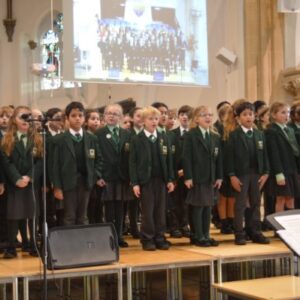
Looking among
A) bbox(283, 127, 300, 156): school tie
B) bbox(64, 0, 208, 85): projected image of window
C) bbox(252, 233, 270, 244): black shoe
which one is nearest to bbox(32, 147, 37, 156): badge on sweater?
bbox(252, 233, 270, 244): black shoe

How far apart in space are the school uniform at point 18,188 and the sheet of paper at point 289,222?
2859 mm

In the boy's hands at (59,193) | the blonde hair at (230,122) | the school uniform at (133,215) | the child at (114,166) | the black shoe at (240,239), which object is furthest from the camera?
the school uniform at (133,215)

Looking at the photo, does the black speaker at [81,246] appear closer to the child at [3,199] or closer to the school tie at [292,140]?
the child at [3,199]

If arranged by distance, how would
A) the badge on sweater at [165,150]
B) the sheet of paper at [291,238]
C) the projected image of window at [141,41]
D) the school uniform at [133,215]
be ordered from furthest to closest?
the projected image of window at [141,41], the school uniform at [133,215], the badge on sweater at [165,150], the sheet of paper at [291,238]

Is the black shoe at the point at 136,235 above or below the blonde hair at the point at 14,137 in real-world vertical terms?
below

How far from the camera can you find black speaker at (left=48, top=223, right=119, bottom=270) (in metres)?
4.61

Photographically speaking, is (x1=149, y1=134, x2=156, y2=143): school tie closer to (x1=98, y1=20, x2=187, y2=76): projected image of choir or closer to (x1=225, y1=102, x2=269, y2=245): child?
(x1=225, y1=102, x2=269, y2=245): child

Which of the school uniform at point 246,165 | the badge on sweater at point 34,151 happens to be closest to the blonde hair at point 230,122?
the school uniform at point 246,165

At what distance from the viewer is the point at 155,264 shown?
15.8 ft

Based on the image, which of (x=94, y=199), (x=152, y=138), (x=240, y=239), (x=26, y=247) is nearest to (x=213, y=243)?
(x=240, y=239)

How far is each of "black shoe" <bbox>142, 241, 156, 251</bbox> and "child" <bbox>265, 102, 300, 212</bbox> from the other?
53.4 inches

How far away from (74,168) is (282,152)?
79.2 inches

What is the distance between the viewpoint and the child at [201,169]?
5.63m

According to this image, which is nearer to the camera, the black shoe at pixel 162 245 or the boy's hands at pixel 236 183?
the black shoe at pixel 162 245
